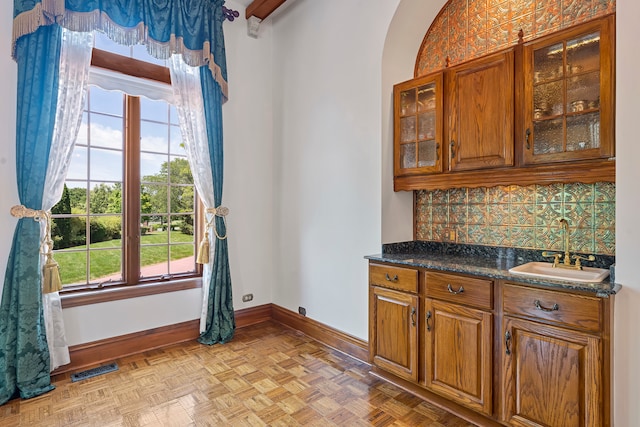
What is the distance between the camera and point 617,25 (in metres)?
1.73

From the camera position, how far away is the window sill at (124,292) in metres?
2.87

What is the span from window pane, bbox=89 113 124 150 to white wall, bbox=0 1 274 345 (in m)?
0.97

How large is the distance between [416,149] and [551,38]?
102 cm

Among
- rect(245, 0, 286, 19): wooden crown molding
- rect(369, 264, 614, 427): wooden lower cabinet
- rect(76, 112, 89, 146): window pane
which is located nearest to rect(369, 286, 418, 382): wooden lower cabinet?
rect(369, 264, 614, 427): wooden lower cabinet

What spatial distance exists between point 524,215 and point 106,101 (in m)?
3.50

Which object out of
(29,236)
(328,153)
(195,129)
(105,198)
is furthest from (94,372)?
(328,153)

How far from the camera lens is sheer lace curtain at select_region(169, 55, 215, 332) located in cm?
331

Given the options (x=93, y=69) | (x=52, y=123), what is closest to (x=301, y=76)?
(x=93, y=69)

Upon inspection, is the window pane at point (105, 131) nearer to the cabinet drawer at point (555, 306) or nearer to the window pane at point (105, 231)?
the window pane at point (105, 231)

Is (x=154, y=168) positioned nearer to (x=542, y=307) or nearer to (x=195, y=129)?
(x=195, y=129)

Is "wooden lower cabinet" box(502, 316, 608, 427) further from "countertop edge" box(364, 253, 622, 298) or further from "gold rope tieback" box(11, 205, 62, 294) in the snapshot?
"gold rope tieback" box(11, 205, 62, 294)

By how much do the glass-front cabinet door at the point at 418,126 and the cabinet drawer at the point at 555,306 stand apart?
996 millimetres

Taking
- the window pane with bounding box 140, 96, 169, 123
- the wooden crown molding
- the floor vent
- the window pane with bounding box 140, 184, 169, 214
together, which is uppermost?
the wooden crown molding

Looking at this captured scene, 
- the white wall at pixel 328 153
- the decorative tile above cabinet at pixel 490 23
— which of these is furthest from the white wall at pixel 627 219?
the white wall at pixel 328 153
